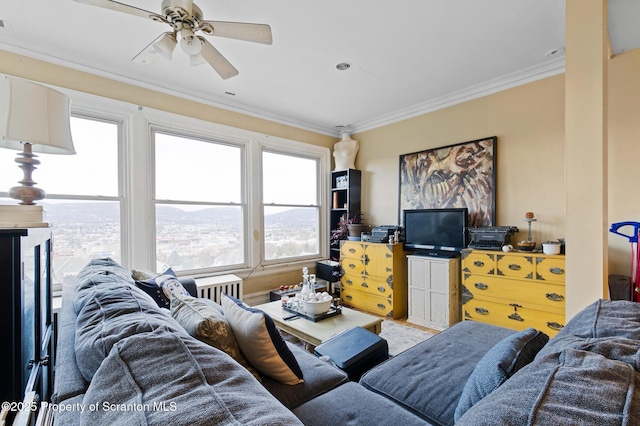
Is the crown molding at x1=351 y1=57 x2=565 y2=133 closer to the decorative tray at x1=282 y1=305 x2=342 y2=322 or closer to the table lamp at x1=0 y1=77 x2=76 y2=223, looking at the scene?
the decorative tray at x1=282 y1=305 x2=342 y2=322

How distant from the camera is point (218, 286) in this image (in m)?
3.35

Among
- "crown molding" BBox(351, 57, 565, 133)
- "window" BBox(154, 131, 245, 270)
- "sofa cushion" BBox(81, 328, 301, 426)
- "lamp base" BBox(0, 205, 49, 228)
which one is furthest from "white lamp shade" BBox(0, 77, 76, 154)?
"crown molding" BBox(351, 57, 565, 133)

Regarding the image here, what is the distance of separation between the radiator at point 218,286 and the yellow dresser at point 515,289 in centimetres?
264

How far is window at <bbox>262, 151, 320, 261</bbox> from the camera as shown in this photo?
14.0 feet

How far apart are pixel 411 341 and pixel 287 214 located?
2453 millimetres

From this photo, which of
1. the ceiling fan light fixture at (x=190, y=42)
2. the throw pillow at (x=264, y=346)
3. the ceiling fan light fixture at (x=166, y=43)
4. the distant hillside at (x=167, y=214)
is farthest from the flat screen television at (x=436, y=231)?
the ceiling fan light fixture at (x=166, y=43)

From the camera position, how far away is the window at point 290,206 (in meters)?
4.25

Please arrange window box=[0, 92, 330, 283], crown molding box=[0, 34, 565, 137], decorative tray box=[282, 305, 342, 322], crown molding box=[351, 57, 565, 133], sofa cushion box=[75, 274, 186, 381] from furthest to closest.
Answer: crown molding box=[351, 57, 565, 133] < window box=[0, 92, 330, 283] < crown molding box=[0, 34, 565, 137] < decorative tray box=[282, 305, 342, 322] < sofa cushion box=[75, 274, 186, 381]

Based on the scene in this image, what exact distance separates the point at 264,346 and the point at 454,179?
3.24 metres

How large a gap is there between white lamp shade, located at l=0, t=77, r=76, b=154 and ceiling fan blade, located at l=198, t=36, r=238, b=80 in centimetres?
93

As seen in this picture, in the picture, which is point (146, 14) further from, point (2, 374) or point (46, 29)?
point (2, 374)

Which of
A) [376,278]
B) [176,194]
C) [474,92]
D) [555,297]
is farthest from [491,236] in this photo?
[176,194]

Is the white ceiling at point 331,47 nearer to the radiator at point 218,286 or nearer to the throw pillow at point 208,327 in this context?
the throw pillow at point 208,327

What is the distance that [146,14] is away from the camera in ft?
5.35
